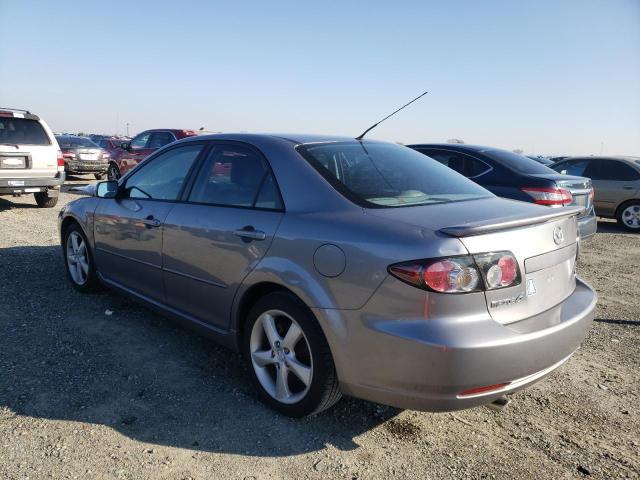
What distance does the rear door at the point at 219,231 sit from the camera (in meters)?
3.01

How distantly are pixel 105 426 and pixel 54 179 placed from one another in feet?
28.0

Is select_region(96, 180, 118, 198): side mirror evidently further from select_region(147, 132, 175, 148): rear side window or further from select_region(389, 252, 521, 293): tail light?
select_region(147, 132, 175, 148): rear side window

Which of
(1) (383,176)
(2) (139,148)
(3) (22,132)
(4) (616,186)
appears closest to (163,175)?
(1) (383,176)

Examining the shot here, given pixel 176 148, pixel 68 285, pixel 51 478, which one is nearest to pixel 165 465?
pixel 51 478

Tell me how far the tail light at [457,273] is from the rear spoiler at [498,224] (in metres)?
0.11

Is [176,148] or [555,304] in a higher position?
[176,148]

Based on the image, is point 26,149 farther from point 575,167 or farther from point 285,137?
point 575,167

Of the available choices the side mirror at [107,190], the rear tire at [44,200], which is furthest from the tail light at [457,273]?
the rear tire at [44,200]

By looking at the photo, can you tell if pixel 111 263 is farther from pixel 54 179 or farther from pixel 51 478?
pixel 54 179

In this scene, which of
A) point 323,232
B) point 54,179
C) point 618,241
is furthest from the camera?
point 54,179

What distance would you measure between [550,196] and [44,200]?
979cm

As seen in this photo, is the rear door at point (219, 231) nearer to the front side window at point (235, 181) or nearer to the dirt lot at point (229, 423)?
the front side window at point (235, 181)

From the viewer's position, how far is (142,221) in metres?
3.92

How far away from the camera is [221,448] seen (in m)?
2.62
